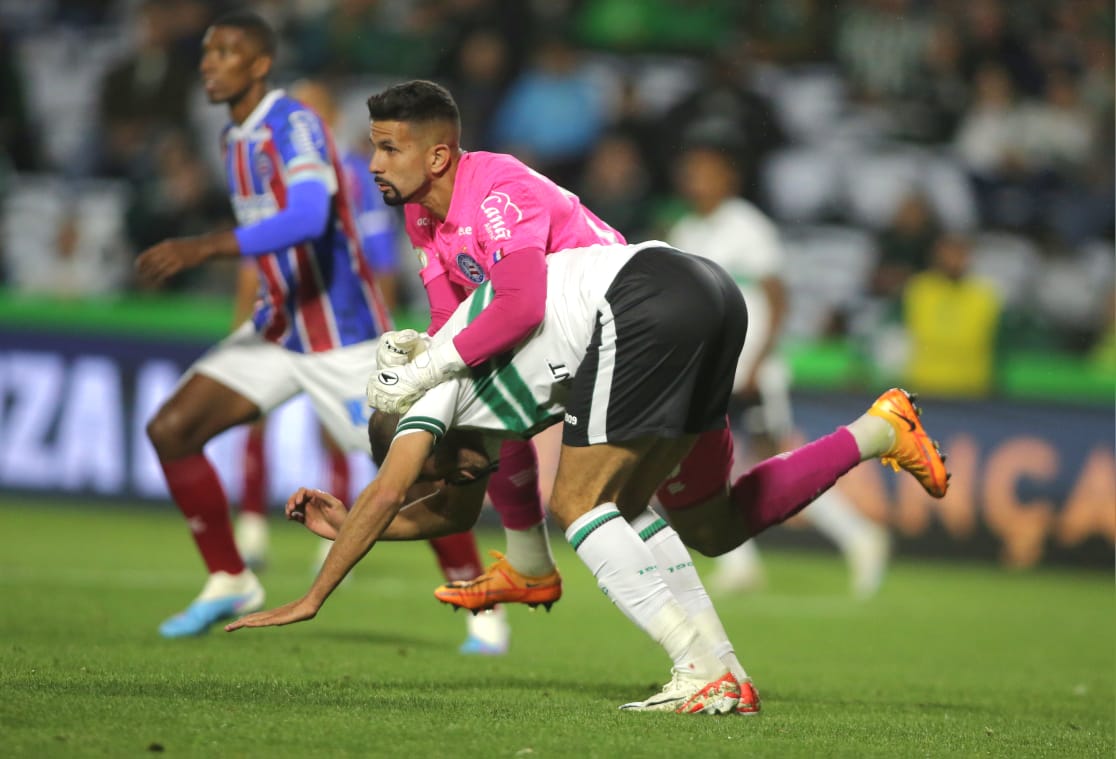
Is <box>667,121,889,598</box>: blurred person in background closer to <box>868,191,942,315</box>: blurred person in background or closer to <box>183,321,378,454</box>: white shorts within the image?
<box>868,191,942,315</box>: blurred person in background

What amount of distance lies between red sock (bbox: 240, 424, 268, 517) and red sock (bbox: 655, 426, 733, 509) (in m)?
4.96

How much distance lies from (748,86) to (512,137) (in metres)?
2.41

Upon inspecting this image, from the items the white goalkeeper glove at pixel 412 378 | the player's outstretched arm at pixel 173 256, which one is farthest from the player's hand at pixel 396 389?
the player's outstretched arm at pixel 173 256

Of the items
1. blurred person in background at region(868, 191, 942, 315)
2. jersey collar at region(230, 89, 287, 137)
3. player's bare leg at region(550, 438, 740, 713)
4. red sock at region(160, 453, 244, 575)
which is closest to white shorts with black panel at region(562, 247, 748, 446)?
player's bare leg at region(550, 438, 740, 713)

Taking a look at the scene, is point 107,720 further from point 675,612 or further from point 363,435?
point 363,435

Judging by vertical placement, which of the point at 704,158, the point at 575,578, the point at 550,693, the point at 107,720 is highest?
the point at 704,158

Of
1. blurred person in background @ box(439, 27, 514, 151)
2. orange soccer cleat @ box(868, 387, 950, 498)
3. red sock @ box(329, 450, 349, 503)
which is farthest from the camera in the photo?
blurred person in background @ box(439, 27, 514, 151)

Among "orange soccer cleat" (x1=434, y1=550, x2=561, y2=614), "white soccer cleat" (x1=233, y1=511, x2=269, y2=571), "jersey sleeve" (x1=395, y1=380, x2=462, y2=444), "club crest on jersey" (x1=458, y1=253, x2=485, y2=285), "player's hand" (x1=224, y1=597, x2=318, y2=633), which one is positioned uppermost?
"club crest on jersey" (x1=458, y1=253, x2=485, y2=285)

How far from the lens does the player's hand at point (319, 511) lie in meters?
5.46

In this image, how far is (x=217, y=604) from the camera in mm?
7340

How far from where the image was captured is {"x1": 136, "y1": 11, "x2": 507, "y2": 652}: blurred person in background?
738 centimetres

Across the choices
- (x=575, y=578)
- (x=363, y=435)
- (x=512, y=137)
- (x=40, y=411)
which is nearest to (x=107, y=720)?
(x=363, y=435)

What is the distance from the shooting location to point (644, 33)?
17359 mm

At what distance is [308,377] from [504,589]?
1908 millimetres
